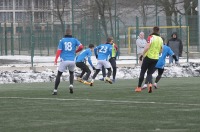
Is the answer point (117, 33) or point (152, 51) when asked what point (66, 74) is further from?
point (117, 33)

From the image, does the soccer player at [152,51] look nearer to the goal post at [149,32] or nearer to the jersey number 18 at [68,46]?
the jersey number 18 at [68,46]

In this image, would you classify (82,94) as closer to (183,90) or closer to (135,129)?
(183,90)

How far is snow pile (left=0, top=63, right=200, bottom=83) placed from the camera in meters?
30.0

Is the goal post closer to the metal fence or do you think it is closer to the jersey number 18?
the metal fence

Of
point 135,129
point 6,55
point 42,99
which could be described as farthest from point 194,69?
point 6,55

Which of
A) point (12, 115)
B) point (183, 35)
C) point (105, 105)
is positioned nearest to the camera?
point (12, 115)

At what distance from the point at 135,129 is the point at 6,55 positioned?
44.7 m

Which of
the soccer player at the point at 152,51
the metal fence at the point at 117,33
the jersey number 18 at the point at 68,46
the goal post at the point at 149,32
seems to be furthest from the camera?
the metal fence at the point at 117,33

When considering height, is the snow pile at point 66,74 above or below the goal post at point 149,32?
below

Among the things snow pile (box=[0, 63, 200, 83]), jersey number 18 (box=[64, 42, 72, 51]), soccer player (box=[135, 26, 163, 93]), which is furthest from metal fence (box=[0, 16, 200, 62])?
soccer player (box=[135, 26, 163, 93])

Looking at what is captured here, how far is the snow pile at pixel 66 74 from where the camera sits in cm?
3003

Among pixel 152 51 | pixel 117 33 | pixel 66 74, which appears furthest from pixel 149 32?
pixel 152 51

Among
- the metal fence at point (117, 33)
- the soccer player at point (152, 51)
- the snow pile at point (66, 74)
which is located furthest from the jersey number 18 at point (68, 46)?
the metal fence at point (117, 33)

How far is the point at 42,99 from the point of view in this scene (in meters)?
18.7
